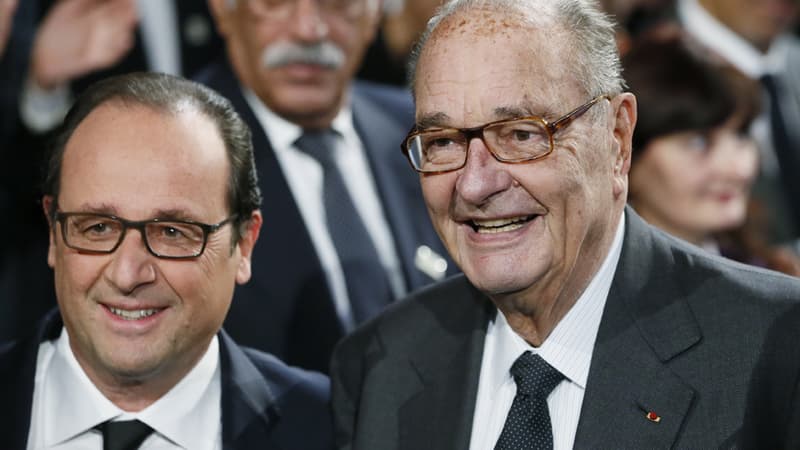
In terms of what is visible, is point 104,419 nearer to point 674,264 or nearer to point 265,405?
point 265,405

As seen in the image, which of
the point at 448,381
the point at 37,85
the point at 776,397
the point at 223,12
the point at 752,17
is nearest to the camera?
the point at 776,397

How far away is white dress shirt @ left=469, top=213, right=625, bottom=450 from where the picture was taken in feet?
7.91

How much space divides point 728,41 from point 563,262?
283 centimetres

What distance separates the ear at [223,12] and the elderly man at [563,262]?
1.39 metres

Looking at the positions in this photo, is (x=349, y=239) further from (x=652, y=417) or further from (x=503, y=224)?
(x=652, y=417)

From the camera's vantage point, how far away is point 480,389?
2557 millimetres

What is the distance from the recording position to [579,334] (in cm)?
246

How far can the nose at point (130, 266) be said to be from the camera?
240 centimetres

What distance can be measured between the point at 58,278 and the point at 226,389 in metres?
0.43

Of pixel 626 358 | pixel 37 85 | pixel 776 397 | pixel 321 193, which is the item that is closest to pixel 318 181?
pixel 321 193

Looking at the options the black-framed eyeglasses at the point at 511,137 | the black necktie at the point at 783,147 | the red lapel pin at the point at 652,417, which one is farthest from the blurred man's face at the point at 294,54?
the black necktie at the point at 783,147

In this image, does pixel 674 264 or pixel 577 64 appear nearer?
pixel 577 64

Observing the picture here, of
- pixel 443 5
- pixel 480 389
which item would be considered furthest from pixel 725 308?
pixel 443 5

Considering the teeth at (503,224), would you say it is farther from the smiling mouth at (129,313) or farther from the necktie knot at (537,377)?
the smiling mouth at (129,313)
